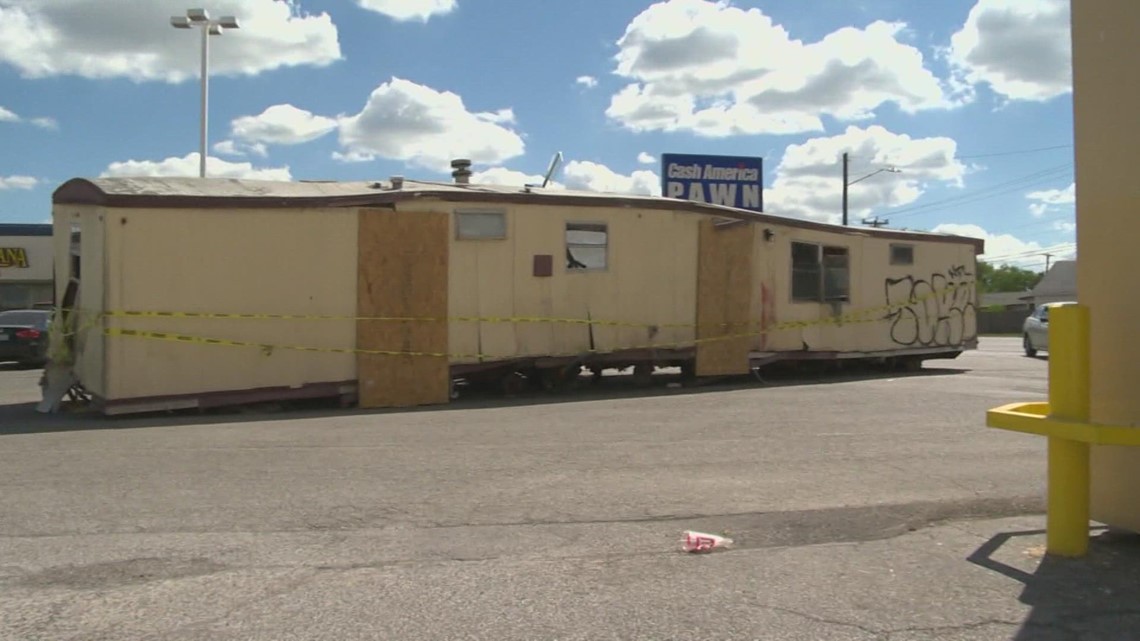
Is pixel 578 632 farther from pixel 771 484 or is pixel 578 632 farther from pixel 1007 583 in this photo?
pixel 771 484

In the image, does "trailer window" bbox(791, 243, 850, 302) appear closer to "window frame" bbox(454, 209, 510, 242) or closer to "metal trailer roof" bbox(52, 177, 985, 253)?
"metal trailer roof" bbox(52, 177, 985, 253)

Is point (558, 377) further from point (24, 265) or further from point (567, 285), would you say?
point (24, 265)

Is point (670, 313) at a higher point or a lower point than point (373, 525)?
higher

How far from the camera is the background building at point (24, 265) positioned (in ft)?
122

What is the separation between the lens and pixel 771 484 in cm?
688

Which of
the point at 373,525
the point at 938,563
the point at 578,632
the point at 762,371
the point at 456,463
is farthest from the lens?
the point at 762,371

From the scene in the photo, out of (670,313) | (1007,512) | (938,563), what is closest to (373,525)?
(938,563)

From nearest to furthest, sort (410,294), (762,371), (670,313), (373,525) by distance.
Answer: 1. (373,525)
2. (410,294)
3. (670,313)
4. (762,371)

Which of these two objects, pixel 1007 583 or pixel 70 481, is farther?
pixel 70 481

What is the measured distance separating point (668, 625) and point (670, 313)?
33.3 ft

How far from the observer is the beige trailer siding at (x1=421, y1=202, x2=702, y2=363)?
12586 mm

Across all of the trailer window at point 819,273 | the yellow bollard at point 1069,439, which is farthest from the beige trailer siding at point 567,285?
the yellow bollard at point 1069,439

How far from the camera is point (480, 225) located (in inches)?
499

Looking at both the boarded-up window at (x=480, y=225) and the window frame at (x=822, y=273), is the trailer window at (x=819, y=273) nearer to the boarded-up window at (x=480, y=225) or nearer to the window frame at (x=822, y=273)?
the window frame at (x=822, y=273)
